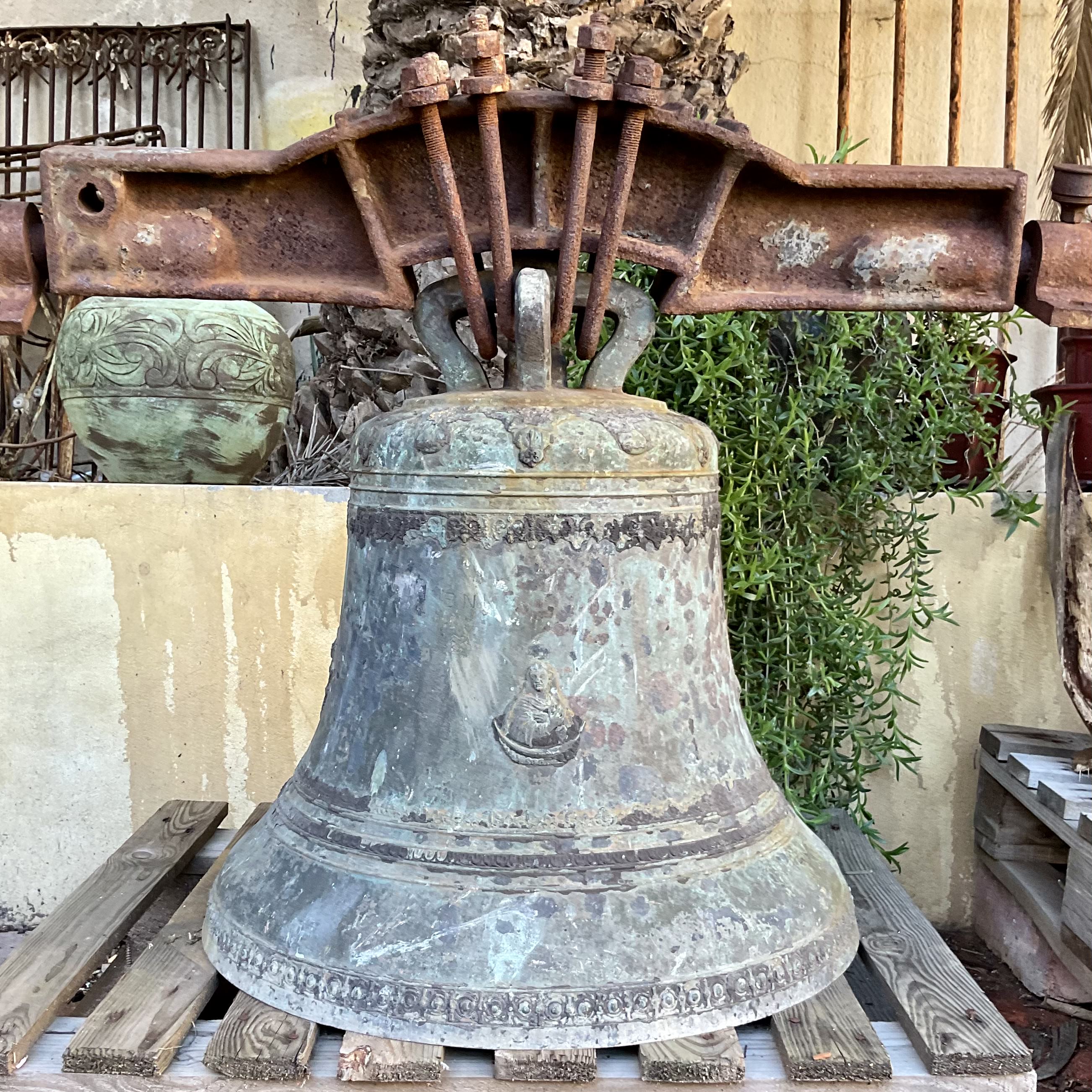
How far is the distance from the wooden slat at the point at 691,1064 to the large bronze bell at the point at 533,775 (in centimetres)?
2

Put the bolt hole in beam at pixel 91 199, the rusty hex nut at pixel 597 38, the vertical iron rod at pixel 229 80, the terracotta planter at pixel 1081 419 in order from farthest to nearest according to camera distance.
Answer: the vertical iron rod at pixel 229 80
the terracotta planter at pixel 1081 419
the bolt hole in beam at pixel 91 199
the rusty hex nut at pixel 597 38

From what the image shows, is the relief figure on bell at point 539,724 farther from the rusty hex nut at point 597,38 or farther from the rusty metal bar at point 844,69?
the rusty metal bar at point 844,69

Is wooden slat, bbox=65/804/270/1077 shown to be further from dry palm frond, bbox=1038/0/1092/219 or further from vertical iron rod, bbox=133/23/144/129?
vertical iron rod, bbox=133/23/144/129

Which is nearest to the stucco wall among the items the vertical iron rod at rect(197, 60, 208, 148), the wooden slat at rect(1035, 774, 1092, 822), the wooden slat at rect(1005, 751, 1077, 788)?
the wooden slat at rect(1005, 751, 1077, 788)

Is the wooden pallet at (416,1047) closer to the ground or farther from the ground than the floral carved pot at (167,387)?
closer to the ground

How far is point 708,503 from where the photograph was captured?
1271 millimetres

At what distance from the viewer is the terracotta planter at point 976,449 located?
2379mm

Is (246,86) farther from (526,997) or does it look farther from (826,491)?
(526,997)

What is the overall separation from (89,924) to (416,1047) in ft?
2.05

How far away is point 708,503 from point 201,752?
5.48ft

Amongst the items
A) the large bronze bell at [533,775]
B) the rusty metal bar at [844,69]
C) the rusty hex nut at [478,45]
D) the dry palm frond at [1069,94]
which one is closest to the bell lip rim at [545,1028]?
the large bronze bell at [533,775]

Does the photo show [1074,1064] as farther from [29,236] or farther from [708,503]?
[29,236]

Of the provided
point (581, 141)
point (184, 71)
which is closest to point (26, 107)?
point (184, 71)

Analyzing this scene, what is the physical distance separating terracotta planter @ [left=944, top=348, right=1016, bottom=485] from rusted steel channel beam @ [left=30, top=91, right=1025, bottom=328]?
4.02 ft
